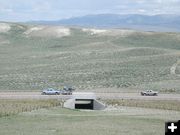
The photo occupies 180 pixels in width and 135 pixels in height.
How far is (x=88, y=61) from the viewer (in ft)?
394

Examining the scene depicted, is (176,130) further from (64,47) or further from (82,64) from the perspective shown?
(64,47)

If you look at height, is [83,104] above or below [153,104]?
below

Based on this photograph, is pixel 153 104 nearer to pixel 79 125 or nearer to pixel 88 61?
pixel 79 125

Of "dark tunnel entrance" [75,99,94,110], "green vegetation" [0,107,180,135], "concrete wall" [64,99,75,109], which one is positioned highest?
"green vegetation" [0,107,180,135]

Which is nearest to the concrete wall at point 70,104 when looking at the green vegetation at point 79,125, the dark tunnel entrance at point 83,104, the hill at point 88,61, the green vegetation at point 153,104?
the dark tunnel entrance at point 83,104

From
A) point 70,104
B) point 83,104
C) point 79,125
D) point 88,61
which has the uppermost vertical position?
point 88,61

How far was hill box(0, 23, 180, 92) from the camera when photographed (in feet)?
274

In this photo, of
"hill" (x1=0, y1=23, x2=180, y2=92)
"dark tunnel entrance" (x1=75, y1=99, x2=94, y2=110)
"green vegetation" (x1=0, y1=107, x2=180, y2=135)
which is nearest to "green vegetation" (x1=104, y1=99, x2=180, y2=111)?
"dark tunnel entrance" (x1=75, y1=99, x2=94, y2=110)

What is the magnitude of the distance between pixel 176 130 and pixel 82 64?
102 meters

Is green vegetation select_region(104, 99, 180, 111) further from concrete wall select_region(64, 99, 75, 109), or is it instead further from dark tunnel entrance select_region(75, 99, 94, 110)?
concrete wall select_region(64, 99, 75, 109)

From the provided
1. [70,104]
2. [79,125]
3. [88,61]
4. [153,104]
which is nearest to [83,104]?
[70,104]

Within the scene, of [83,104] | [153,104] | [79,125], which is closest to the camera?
[79,125]

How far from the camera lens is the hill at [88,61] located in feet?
274

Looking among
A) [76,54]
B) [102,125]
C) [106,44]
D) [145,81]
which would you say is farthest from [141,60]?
[102,125]
